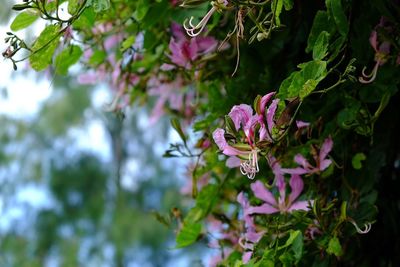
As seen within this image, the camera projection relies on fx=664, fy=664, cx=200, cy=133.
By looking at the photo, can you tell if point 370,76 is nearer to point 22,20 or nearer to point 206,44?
point 206,44

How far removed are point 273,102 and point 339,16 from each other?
3.9 inches

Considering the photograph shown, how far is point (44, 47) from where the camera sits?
1.85ft

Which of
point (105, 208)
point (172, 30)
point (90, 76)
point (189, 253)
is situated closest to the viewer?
point (172, 30)

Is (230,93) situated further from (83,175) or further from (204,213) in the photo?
(83,175)

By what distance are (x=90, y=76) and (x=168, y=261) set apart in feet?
19.0

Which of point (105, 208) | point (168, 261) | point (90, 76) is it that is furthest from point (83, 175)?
point (90, 76)

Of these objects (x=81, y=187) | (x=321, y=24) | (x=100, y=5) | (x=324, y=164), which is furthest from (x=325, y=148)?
(x=81, y=187)

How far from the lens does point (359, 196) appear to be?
2.08 ft

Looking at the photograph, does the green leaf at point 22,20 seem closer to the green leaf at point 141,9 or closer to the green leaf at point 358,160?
the green leaf at point 141,9

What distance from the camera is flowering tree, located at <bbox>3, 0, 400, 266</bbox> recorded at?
50cm

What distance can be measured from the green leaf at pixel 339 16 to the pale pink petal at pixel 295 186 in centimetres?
16

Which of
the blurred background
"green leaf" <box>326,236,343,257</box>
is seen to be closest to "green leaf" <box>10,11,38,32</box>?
"green leaf" <box>326,236,343,257</box>

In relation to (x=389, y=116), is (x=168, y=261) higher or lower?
lower

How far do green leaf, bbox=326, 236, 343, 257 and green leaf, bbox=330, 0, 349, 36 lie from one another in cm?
18
